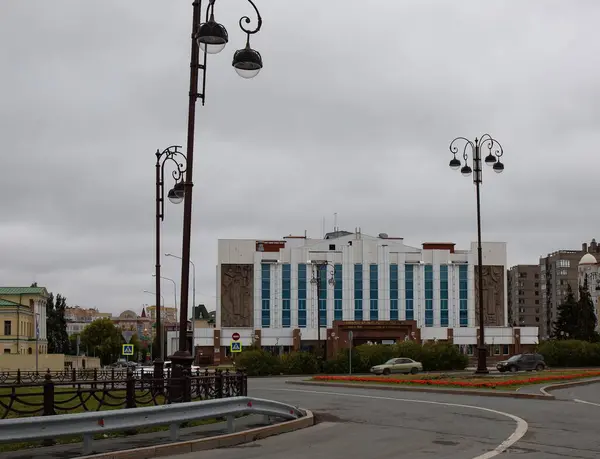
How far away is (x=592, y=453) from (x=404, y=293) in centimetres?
9713

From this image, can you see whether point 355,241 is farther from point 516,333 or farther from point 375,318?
point 516,333

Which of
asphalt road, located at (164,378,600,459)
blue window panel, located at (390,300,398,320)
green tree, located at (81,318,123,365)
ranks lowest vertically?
green tree, located at (81,318,123,365)

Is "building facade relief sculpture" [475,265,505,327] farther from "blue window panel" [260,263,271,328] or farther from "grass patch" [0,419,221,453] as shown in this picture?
"grass patch" [0,419,221,453]

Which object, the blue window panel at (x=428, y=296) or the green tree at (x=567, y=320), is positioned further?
the green tree at (x=567, y=320)

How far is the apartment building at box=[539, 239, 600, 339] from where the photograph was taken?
188m

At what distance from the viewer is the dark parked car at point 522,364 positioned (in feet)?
178

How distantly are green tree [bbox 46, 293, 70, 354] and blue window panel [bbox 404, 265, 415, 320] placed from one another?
57.5 meters

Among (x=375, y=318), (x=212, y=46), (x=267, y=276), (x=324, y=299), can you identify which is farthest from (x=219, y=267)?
(x=212, y=46)

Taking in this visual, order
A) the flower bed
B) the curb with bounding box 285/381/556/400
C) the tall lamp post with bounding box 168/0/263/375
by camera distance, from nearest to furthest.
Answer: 1. the tall lamp post with bounding box 168/0/263/375
2. the curb with bounding box 285/381/556/400
3. the flower bed

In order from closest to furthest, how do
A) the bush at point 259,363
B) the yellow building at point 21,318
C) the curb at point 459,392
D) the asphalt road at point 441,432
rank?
1. the asphalt road at point 441,432
2. the curb at point 459,392
3. the bush at point 259,363
4. the yellow building at point 21,318

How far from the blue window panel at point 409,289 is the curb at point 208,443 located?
305 feet

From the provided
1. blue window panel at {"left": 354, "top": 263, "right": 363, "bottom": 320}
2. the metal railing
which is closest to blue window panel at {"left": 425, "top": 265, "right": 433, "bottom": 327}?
blue window panel at {"left": 354, "top": 263, "right": 363, "bottom": 320}

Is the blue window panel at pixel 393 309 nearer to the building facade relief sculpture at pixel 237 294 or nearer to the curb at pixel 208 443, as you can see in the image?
the building facade relief sculpture at pixel 237 294

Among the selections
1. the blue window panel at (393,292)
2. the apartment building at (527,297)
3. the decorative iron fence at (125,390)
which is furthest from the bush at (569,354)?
the apartment building at (527,297)
